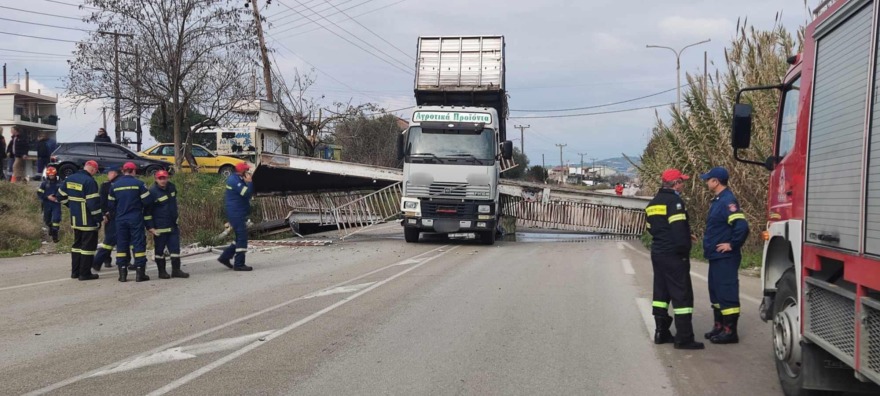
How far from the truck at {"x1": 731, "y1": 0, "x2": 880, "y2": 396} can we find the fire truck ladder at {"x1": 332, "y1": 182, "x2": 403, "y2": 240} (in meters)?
16.5

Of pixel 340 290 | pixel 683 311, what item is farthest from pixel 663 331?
pixel 340 290

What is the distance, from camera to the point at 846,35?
4.18 m

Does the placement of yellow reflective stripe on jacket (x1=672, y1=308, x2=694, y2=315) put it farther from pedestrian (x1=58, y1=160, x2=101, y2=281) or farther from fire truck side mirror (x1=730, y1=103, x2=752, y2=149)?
pedestrian (x1=58, y1=160, x2=101, y2=281)

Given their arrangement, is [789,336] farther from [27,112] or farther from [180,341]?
[27,112]

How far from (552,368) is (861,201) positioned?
2853 mm

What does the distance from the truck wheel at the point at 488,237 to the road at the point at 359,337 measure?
614cm

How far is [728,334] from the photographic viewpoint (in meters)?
6.73

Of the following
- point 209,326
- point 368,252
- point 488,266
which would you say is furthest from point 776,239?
point 368,252

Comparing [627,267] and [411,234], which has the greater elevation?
[411,234]

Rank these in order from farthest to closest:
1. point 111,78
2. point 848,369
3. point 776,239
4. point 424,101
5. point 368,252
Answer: point 111,78, point 424,101, point 368,252, point 776,239, point 848,369

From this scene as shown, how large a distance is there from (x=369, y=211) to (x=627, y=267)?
32.7 feet

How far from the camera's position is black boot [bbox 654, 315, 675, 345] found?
260 inches

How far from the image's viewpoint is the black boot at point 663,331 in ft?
21.7

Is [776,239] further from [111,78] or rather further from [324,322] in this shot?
[111,78]
